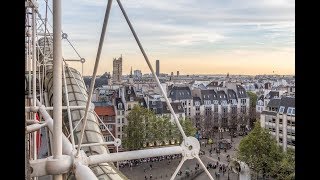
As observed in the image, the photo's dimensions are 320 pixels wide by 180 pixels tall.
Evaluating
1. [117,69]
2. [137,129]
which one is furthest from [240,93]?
[117,69]

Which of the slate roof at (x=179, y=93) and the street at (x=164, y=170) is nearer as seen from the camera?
the street at (x=164, y=170)

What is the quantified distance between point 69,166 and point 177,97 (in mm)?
35275

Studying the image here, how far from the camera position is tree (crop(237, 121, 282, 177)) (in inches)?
794

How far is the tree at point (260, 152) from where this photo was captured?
20156 mm

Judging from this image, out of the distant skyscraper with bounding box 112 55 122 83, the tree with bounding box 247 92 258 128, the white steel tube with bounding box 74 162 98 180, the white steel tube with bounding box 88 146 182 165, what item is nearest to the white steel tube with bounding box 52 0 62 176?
the white steel tube with bounding box 74 162 98 180

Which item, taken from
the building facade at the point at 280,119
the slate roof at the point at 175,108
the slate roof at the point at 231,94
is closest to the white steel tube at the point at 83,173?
the building facade at the point at 280,119

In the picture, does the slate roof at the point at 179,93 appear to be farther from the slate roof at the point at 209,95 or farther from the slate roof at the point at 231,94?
the slate roof at the point at 231,94

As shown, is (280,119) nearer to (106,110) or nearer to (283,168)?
(283,168)

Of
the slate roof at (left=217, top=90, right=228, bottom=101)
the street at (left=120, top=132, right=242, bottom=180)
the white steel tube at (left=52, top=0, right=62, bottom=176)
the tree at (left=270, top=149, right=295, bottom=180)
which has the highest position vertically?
the white steel tube at (left=52, top=0, right=62, bottom=176)

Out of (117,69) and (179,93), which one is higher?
(117,69)

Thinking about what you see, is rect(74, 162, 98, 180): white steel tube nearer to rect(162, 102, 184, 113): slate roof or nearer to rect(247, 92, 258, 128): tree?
rect(162, 102, 184, 113): slate roof

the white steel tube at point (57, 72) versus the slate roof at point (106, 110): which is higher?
the white steel tube at point (57, 72)

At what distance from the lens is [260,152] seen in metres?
20.7
